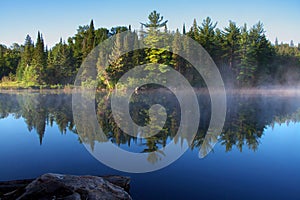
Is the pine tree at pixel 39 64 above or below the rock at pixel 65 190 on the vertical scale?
above

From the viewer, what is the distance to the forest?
31.3m

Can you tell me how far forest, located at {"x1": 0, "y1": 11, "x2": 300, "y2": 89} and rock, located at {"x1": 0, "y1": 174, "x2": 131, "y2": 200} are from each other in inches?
1065

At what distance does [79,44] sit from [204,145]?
40.6 m

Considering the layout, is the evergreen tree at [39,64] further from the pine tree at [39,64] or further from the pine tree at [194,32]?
the pine tree at [194,32]

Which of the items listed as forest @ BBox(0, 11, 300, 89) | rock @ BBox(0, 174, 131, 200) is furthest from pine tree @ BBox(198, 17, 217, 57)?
rock @ BBox(0, 174, 131, 200)

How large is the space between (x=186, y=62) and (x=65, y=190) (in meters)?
30.5

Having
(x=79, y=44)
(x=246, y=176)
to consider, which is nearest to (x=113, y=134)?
(x=246, y=176)

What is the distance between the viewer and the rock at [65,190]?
3.32m

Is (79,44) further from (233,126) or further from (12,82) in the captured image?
(233,126)

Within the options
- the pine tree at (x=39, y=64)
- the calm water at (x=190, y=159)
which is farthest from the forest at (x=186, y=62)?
the calm water at (x=190, y=159)

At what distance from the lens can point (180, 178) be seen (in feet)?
18.2

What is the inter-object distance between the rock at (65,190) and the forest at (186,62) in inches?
1065

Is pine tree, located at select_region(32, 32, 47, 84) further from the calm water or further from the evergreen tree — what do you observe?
the calm water

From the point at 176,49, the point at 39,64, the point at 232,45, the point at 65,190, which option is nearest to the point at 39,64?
the point at 39,64
